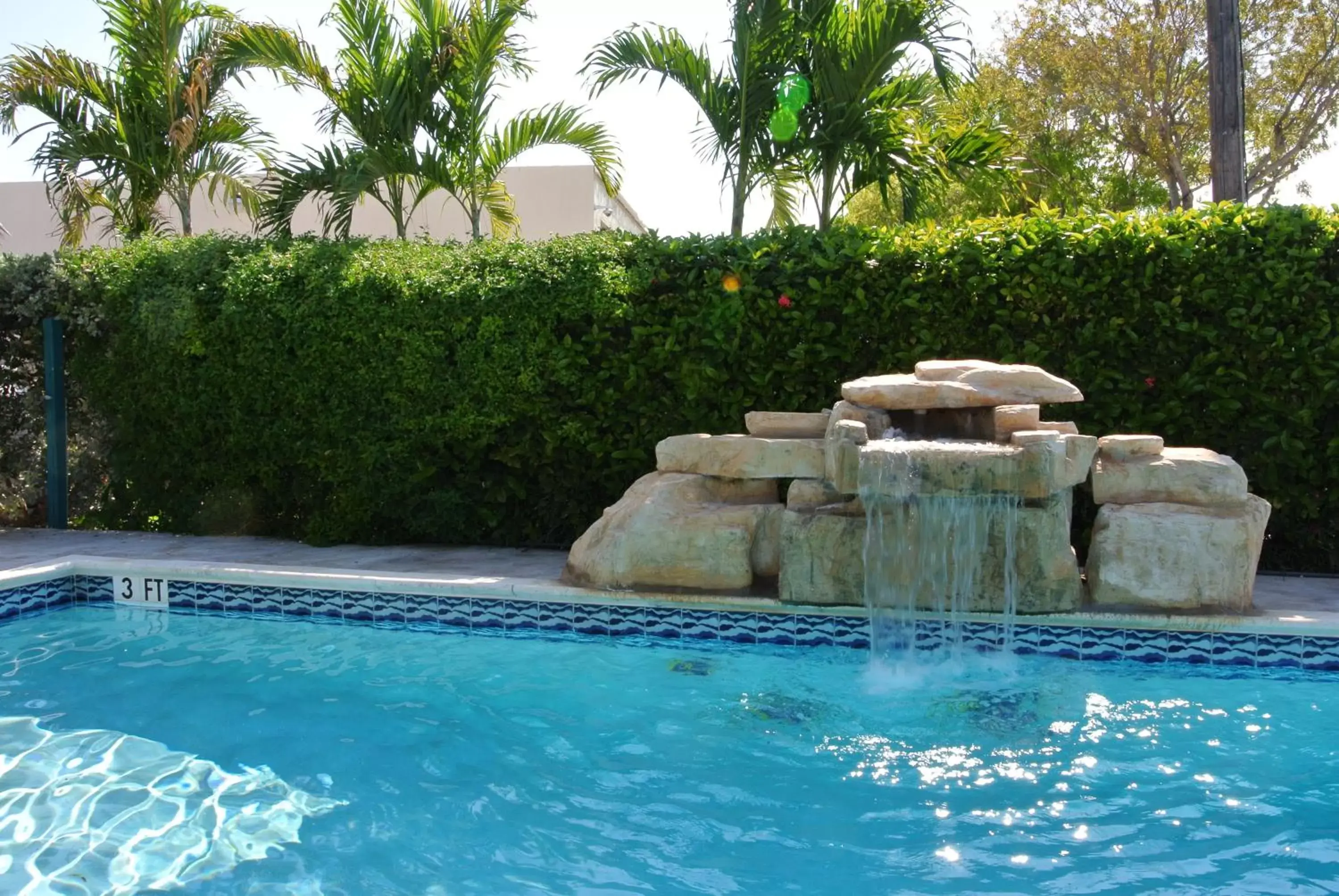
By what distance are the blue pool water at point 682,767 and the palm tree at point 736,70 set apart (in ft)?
16.0

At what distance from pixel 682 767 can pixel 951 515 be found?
2.33 m

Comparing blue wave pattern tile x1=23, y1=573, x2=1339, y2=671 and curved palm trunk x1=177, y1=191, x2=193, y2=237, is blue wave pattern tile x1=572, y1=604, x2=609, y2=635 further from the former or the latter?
curved palm trunk x1=177, y1=191, x2=193, y2=237

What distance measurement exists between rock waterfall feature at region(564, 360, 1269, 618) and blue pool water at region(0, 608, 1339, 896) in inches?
17.2

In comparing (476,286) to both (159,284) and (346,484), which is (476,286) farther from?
(159,284)

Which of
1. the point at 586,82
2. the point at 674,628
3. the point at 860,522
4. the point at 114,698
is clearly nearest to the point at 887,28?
the point at 586,82

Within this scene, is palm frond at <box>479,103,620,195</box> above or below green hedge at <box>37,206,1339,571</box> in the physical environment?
above

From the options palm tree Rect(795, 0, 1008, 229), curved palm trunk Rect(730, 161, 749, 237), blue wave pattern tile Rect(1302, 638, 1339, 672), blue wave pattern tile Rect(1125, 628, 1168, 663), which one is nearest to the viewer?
blue wave pattern tile Rect(1302, 638, 1339, 672)

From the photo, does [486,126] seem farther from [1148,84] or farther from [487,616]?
[1148,84]

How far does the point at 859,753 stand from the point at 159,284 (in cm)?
711

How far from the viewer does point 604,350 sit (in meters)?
8.44

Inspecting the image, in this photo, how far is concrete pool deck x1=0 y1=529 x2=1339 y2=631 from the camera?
6.71 metres

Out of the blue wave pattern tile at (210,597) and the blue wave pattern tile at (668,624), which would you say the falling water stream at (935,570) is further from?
the blue wave pattern tile at (210,597)

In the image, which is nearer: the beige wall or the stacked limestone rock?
the stacked limestone rock

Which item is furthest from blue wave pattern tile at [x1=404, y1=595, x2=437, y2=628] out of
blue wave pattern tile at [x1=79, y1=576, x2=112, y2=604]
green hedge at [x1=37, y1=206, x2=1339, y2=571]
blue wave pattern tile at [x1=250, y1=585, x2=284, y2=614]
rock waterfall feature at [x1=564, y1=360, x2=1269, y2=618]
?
blue wave pattern tile at [x1=79, y1=576, x2=112, y2=604]
